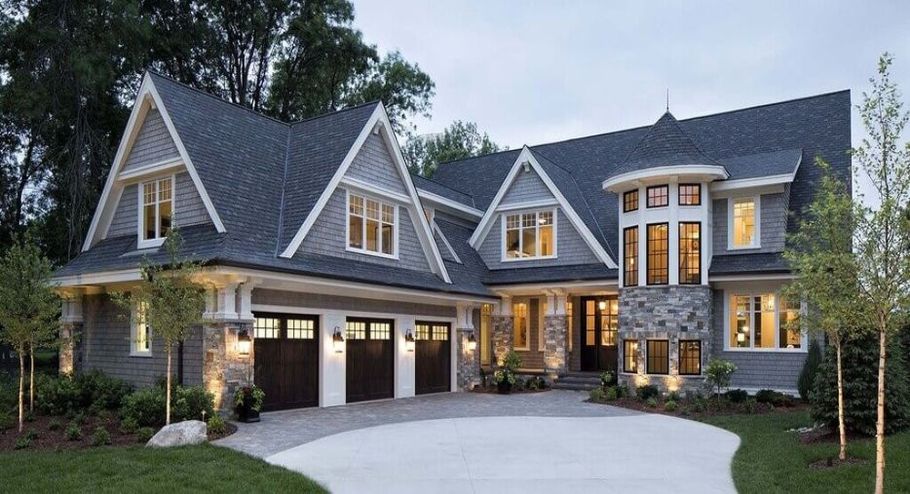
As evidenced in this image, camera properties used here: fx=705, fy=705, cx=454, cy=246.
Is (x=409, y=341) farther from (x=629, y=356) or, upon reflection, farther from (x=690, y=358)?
(x=690, y=358)

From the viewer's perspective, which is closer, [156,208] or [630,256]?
[156,208]

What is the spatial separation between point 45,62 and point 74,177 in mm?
3531

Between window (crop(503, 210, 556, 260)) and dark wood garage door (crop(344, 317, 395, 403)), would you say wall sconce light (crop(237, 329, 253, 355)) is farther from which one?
window (crop(503, 210, 556, 260))

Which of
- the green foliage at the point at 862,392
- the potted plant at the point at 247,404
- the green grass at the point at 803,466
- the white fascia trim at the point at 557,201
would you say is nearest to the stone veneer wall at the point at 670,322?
the white fascia trim at the point at 557,201

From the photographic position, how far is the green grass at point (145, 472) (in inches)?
316

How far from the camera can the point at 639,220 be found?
18391mm

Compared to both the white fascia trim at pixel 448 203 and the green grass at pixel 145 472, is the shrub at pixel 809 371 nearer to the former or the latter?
the white fascia trim at pixel 448 203

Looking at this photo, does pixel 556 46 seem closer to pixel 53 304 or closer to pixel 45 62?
pixel 45 62

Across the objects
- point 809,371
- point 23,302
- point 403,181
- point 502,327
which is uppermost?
point 403,181

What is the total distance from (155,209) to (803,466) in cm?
1355

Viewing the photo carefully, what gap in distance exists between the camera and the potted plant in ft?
42.2

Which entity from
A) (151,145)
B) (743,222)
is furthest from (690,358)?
(151,145)

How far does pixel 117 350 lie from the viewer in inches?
615

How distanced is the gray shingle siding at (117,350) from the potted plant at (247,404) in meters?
1.27
